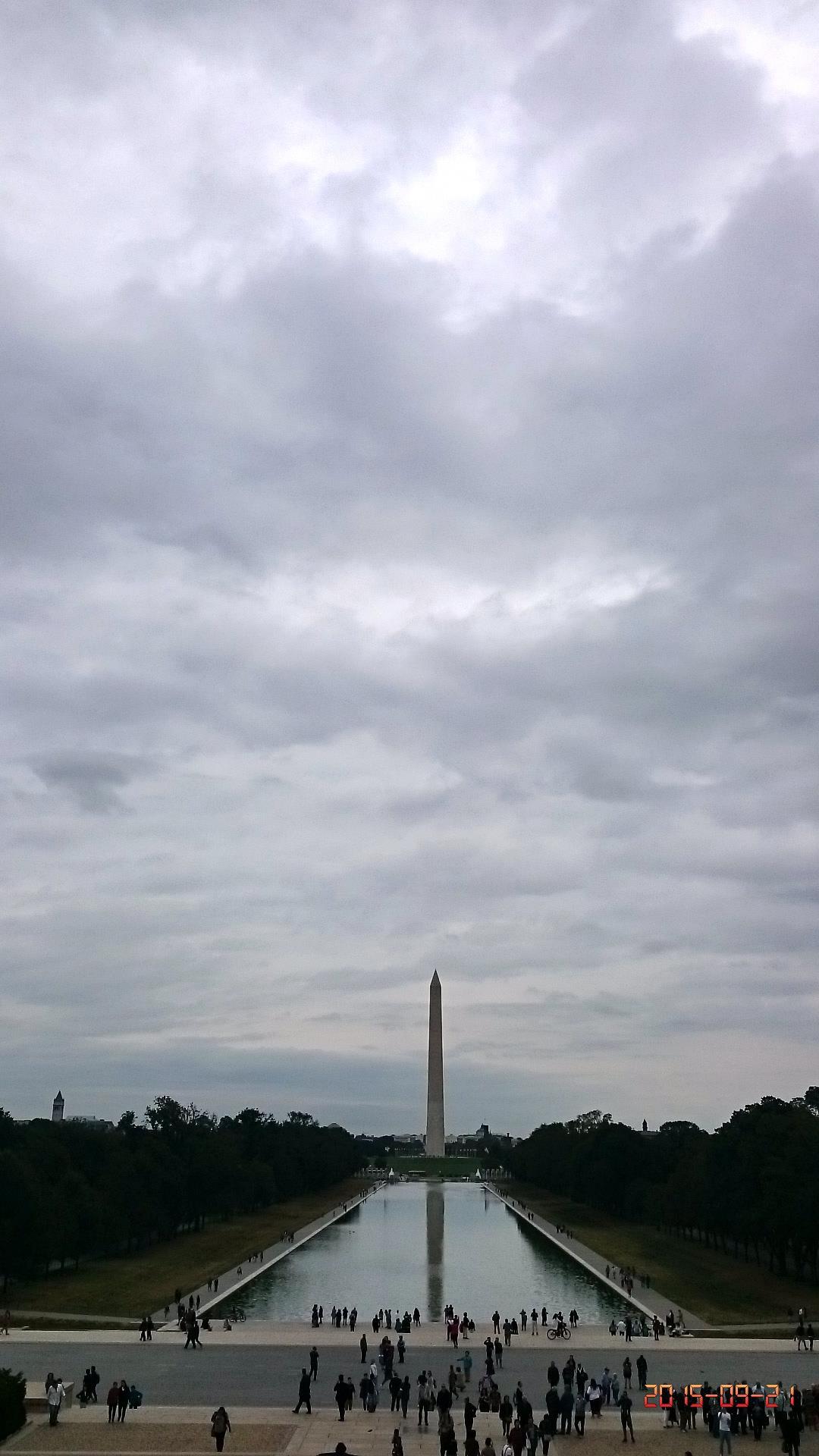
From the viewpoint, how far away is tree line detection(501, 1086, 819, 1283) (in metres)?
56.6

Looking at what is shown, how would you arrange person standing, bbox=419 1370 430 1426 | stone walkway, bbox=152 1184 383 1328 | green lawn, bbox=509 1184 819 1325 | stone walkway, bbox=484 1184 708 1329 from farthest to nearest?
green lawn, bbox=509 1184 819 1325
stone walkway, bbox=152 1184 383 1328
stone walkway, bbox=484 1184 708 1329
person standing, bbox=419 1370 430 1426

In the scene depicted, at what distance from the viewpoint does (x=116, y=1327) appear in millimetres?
42000

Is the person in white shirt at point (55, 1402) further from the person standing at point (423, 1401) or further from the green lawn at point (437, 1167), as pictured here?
the green lawn at point (437, 1167)

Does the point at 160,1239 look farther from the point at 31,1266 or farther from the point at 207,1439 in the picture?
the point at 207,1439

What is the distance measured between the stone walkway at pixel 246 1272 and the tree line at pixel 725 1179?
23.9 meters

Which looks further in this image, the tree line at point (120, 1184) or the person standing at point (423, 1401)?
the tree line at point (120, 1184)

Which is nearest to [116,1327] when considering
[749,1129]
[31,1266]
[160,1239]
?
[31,1266]

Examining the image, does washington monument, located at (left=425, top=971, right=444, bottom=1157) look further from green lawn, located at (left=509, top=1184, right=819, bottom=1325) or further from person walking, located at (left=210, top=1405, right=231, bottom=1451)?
person walking, located at (left=210, top=1405, right=231, bottom=1451)

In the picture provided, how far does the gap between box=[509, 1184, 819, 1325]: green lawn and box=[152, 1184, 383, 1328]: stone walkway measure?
57.6ft

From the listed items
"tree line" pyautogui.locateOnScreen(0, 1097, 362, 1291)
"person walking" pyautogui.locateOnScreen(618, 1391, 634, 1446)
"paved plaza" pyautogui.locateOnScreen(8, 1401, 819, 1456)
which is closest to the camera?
"paved plaza" pyautogui.locateOnScreen(8, 1401, 819, 1456)

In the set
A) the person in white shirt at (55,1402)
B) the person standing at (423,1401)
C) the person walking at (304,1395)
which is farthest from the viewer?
the person walking at (304,1395)

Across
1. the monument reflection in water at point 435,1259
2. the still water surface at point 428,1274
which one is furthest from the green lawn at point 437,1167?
the still water surface at point 428,1274

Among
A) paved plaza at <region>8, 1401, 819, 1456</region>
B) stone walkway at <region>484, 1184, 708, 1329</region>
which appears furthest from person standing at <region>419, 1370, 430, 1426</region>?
stone walkway at <region>484, 1184, 708, 1329</region>

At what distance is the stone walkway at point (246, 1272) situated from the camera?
47.0 metres
